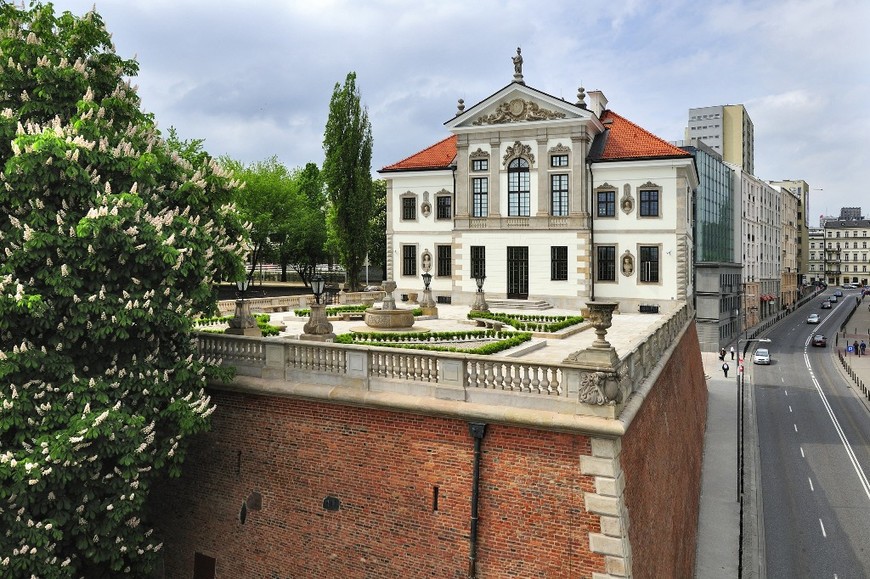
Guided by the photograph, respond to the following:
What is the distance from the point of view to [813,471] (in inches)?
1266

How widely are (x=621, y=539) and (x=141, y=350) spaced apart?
10.1 meters

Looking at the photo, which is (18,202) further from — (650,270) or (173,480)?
(650,270)

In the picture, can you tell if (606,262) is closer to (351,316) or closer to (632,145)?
(632,145)

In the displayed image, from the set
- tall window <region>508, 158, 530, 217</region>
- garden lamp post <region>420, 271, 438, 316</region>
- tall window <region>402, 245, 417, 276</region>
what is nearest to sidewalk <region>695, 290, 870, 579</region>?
garden lamp post <region>420, 271, 438, 316</region>

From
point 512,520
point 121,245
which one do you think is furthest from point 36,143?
point 512,520

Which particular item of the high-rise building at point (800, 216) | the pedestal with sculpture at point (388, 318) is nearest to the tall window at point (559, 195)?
the pedestal with sculpture at point (388, 318)

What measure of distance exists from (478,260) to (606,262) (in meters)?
7.93

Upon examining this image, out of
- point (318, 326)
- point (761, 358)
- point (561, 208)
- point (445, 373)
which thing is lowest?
point (761, 358)

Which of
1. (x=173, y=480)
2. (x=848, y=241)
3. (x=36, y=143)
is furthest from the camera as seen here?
(x=848, y=241)

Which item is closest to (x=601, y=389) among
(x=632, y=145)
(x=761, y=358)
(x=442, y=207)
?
(x=632, y=145)

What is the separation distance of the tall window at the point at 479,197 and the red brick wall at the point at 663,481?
60.4ft

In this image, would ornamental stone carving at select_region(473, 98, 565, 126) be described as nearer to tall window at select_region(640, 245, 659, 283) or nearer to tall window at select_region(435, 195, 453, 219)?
tall window at select_region(435, 195, 453, 219)

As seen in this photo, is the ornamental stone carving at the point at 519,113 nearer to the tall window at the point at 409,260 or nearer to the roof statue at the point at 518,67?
the roof statue at the point at 518,67

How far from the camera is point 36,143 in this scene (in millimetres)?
11289
